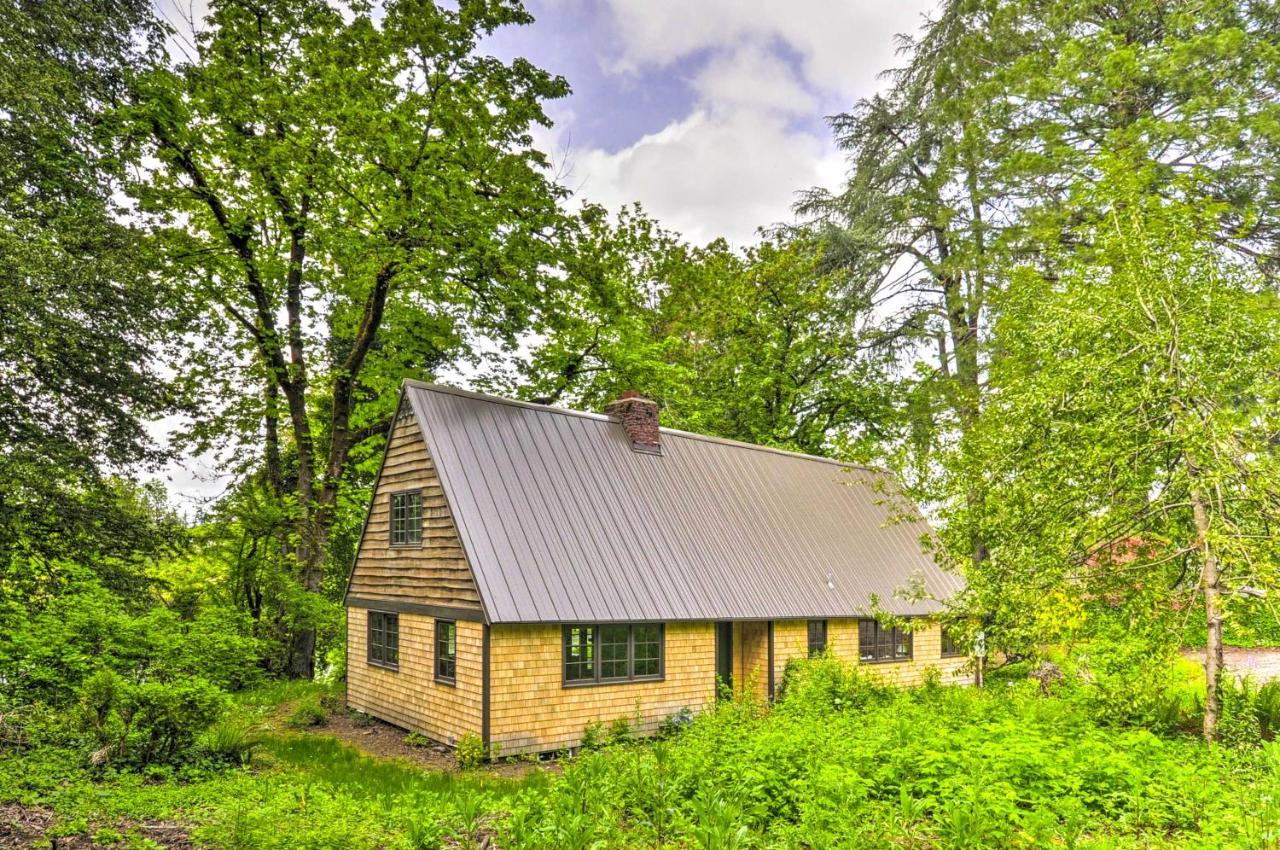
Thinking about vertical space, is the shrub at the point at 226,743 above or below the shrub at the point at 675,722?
above

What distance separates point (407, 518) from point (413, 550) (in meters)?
0.67

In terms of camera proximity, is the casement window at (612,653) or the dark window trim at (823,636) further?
the dark window trim at (823,636)

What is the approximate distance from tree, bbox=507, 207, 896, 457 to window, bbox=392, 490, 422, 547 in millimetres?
6923

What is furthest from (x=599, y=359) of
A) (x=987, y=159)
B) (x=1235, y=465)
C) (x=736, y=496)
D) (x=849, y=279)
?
(x=1235, y=465)

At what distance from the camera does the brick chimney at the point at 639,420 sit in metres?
15.4

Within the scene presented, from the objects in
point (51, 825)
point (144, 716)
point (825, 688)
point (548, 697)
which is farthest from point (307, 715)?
point (825, 688)

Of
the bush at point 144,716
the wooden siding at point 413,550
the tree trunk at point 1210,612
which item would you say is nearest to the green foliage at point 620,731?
the wooden siding at point 413,550

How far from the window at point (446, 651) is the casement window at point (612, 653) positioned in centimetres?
181

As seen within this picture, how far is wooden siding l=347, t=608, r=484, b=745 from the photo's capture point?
427 inches

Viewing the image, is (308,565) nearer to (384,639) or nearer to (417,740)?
(384,639)

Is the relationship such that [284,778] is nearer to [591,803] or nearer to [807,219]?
[591,803]

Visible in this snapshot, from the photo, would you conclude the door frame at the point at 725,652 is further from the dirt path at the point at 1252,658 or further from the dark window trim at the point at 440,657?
the dirt path at the point at 1252,658

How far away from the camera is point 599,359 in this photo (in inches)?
761

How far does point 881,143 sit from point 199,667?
72.7 ft
